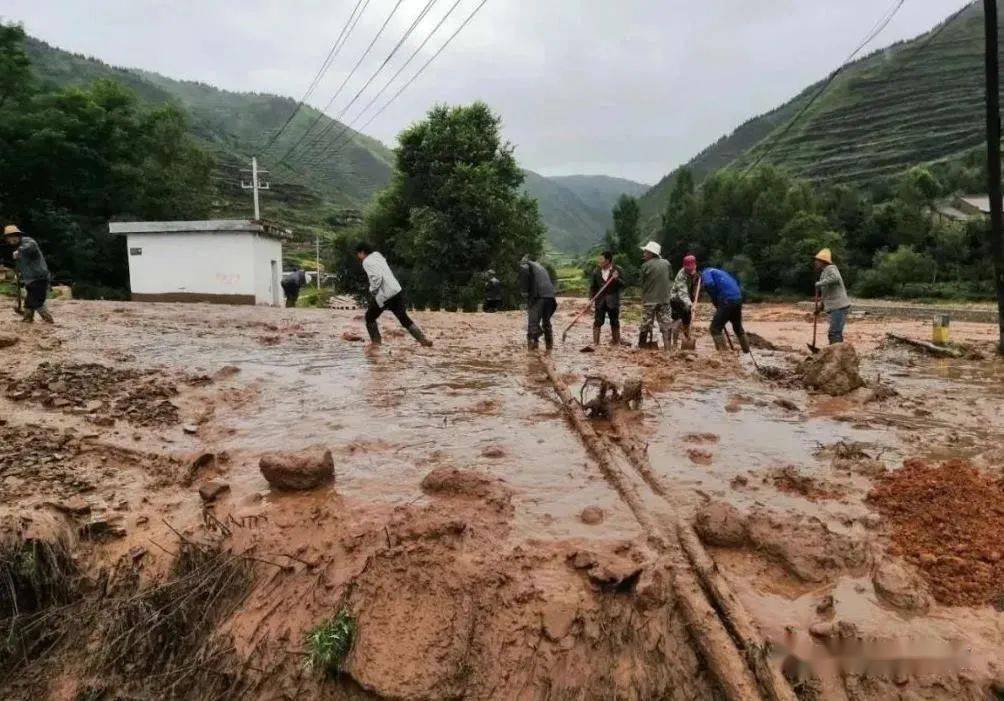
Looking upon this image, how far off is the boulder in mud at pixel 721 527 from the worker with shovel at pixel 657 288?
6255 millimetres

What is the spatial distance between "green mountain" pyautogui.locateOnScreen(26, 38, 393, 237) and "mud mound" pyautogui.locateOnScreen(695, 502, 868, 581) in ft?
122

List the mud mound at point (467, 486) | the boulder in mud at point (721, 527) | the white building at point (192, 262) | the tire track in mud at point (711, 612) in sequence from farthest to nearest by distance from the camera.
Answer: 1. the white building at point (192, 262)
2. the mud mound at point (467, 486)
3. the boulder in mud at point (721, 527)
4. the tire track in mud at point (711, 612)

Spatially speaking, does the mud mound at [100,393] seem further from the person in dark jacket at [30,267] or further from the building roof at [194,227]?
the building roof at [194,227]

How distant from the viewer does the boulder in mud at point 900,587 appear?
2844 mm

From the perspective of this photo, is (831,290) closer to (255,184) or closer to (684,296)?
(684,296)

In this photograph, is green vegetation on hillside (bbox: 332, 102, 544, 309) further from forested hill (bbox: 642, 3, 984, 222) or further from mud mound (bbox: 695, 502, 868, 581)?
forested hill (bbox: 642, 3, 984, 222)

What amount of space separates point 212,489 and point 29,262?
7.74m

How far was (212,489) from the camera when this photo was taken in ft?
12.3

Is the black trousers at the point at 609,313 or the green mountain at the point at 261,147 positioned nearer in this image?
the black trousers at the point at 609,313

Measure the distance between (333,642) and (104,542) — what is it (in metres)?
1.54

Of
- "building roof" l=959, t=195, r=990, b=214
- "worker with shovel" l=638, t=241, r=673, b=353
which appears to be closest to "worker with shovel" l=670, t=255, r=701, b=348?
"worker with shovel" l=638, t=241, r=673, b=353

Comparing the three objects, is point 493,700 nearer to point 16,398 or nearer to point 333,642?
point 333,642

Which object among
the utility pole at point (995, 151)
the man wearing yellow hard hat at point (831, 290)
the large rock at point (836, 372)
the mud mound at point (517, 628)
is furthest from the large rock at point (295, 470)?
the utility pole at point (995, 151)

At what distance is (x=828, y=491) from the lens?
3902mm
